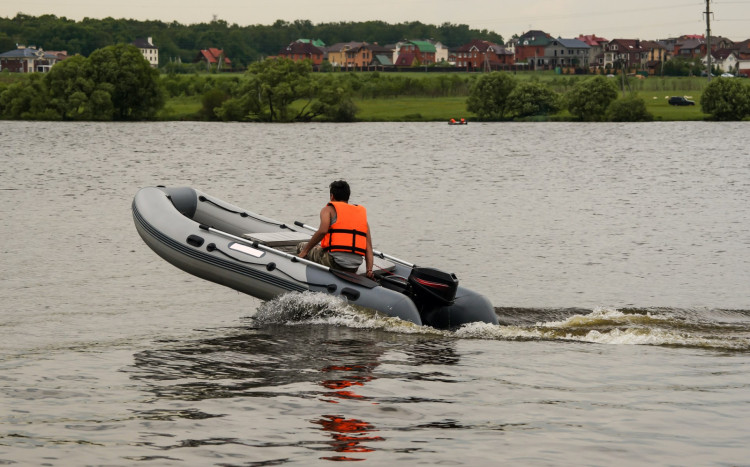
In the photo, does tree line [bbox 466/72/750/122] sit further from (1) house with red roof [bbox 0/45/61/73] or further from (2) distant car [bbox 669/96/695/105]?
(1) house with red roof [bbox 0/45/61/73]

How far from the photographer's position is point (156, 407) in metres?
9.18

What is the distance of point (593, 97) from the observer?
8138 centimetres

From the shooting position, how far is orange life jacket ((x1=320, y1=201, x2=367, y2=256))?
12.1 metres

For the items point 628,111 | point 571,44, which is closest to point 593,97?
point 628,111

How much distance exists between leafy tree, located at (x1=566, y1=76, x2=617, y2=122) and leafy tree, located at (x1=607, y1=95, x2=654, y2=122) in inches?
23.7

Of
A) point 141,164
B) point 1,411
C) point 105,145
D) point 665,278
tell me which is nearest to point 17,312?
point 1,411

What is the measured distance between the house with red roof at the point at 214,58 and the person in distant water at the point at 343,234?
161 meters

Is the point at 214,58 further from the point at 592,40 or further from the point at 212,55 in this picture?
the point at 592,40

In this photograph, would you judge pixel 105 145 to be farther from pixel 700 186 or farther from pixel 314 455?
pixel 314 455

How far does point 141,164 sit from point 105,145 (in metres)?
13.6

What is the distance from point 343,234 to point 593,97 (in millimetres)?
72143

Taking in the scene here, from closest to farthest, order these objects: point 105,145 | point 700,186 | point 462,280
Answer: point 462,280 → point 700,186 → point 105,145

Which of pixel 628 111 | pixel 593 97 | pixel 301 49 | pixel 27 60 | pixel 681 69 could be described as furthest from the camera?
pixel 301 49

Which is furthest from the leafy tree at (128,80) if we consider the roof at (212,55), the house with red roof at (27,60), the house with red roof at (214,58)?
the roof at (212,55)
